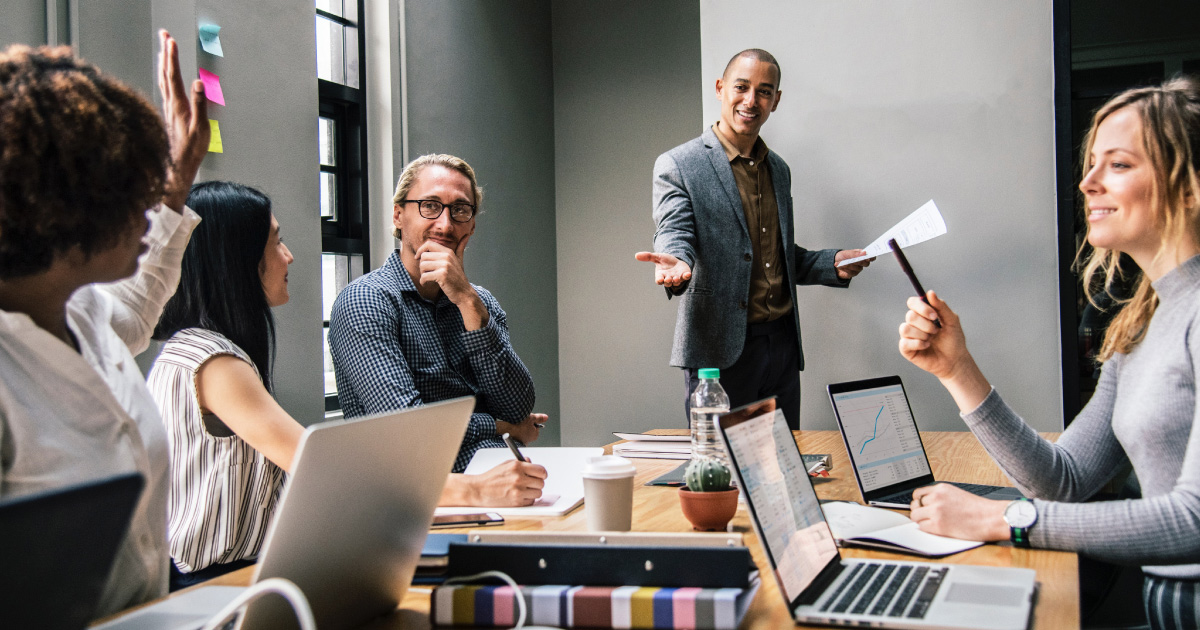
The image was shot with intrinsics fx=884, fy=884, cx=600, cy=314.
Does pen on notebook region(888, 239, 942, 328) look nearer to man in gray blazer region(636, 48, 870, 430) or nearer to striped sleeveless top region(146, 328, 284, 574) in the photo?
striped sleeveless top region(146, 328, 284, 574)

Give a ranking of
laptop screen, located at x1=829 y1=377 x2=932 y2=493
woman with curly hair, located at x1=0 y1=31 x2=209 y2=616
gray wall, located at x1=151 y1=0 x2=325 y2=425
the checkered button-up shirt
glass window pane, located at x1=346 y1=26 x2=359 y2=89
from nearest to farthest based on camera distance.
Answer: woman with curly hair, located at x1=0 y1=31 x2=209 y2=616 → laptop screen, located at x1=829 y1=377 x2=932 y2=493 → the checkered button-up shirt → gray wall, located at x1=151 y1=0 x2=325 y2=425 → glass window pane, located at x1=346 y1=26 x2=359 y2=89

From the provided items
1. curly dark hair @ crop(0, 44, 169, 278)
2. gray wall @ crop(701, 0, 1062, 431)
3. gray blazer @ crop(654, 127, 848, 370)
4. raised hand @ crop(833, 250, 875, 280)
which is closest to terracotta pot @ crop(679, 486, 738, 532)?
curly dark hair @ crop(0, 44, 169, 278)

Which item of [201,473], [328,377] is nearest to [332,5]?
[328,377]

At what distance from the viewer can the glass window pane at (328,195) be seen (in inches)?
132

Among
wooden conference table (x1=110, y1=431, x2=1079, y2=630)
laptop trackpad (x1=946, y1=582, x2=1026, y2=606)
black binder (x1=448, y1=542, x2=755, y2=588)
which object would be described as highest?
black binder (x1=448, y1=542, x2=755, y2=588)

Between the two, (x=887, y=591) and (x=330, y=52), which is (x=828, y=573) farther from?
(x=330, y=52)

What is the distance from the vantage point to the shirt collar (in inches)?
116

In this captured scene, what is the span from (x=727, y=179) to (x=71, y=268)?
221 centimetres

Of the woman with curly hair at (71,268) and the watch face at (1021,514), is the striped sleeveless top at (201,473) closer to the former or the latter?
the woman with curly hair at (71,268)

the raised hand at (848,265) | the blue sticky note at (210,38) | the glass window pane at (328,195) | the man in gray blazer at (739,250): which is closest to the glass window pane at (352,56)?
the glass window pane at (328,195)

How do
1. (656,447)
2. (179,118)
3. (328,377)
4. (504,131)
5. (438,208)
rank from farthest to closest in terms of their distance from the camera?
(504,131) < (328,377) < (438,208) < (656,447) < (179,118)

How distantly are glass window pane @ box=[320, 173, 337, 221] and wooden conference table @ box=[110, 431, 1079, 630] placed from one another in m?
1.98

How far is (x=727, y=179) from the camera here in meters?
2.87

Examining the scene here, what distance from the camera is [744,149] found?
2945 millimetres
